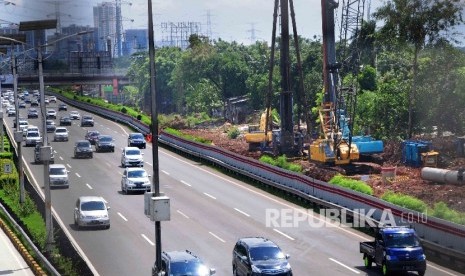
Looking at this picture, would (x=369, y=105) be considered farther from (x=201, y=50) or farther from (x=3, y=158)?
(x=201, y=50)

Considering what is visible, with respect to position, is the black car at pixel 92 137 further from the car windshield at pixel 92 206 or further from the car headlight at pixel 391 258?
the car headlight at pixel 391 258

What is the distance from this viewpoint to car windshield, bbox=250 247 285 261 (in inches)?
1201

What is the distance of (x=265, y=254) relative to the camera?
30.7 m

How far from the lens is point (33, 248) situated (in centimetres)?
3666

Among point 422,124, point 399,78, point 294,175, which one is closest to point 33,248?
point 294,175

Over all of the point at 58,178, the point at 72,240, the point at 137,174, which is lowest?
the point at 72,240

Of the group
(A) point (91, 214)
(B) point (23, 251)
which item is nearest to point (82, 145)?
(A) point (91, 214)

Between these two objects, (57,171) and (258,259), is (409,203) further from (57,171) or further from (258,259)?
(57,171)

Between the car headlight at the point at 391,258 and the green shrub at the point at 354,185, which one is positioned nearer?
the car headlight at the point at 391,258

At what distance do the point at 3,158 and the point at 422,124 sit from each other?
36.4 meters

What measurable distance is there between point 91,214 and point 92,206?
0.56m

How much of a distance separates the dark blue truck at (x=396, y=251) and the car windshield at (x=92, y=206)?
15261mm

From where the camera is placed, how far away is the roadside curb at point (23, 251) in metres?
33.5

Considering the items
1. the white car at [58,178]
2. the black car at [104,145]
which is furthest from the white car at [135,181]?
the black car at [104,145]
